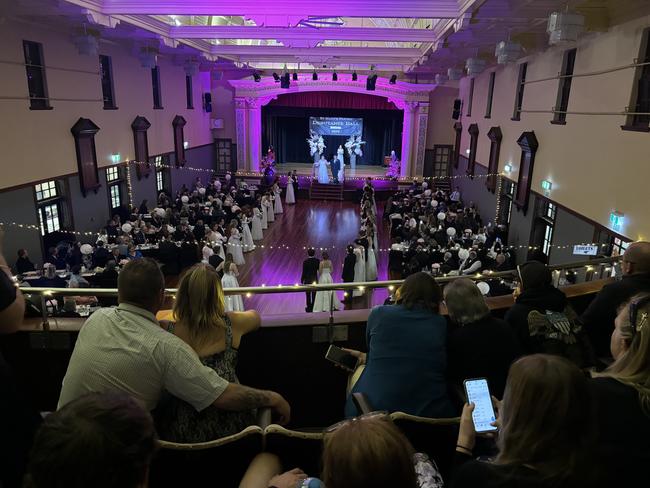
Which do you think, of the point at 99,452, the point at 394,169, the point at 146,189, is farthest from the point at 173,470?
the point at 394,169

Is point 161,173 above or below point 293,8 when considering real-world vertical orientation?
below

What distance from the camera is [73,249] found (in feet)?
34.1

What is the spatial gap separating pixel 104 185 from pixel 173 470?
45.4 ft

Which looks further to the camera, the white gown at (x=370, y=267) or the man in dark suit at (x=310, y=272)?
the white gown at (x=370, y=267)

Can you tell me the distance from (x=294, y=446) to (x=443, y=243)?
Answer: 36.5 ft

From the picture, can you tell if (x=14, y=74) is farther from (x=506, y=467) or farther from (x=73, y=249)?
(x=506, y=467)

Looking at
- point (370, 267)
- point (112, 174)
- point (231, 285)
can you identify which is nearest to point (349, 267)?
point (370, 267)

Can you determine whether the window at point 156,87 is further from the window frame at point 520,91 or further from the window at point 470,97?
the window at point 470,97

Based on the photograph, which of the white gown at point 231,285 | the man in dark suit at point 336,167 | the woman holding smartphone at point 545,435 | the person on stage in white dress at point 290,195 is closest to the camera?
the woman holding smartphone at point 545,435

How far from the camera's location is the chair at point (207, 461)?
6.79 ft

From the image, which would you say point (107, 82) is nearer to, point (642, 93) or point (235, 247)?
point (235, 247)

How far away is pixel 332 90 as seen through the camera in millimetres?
25750

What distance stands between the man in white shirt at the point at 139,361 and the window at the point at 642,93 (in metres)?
7.62

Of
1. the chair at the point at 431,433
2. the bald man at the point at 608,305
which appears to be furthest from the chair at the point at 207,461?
the bald man at the point at 608,305
